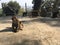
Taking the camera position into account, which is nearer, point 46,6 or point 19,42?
point 19,42

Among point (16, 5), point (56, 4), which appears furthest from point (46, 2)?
point (56, 4)

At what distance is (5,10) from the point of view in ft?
173

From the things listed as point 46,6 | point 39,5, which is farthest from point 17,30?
point 46,6

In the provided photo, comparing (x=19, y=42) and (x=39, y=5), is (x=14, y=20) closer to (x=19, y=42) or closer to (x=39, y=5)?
(x=19, y=42)

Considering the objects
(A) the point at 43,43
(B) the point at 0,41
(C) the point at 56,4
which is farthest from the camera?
(C) the point at 56,4

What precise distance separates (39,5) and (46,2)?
529 cm

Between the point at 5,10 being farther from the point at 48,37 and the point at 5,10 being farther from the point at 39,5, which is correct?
the point at 48,37

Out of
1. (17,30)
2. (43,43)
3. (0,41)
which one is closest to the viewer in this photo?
(43,43)

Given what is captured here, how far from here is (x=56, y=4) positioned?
33875 millimetres

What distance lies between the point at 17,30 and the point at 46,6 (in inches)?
1525

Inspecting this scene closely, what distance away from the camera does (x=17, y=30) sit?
13797 mm

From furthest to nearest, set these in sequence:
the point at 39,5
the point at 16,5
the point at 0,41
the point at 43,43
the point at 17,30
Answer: the point at 16,5
the point at 39,5
the point at 17,30
the point at 0,41
the point at 43,43

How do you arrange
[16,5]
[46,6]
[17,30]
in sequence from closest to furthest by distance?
[17,30], [46,6], [16,5]

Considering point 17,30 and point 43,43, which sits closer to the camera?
point 43,43
